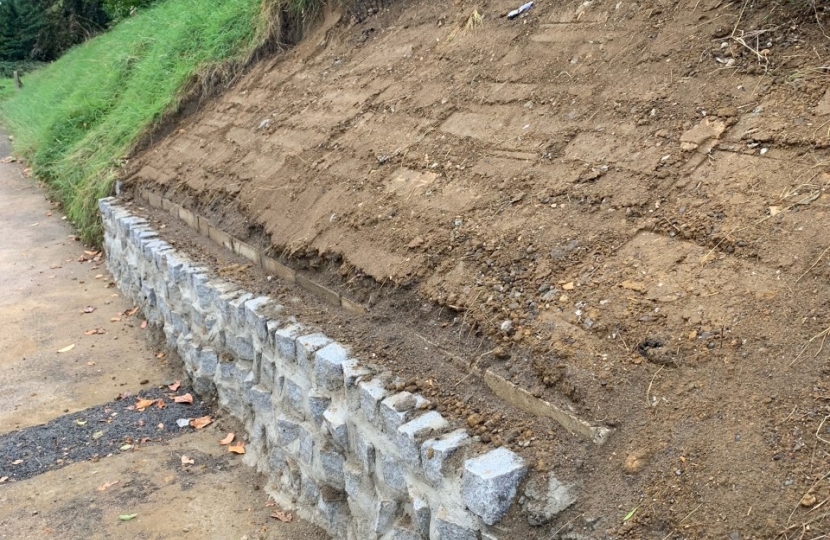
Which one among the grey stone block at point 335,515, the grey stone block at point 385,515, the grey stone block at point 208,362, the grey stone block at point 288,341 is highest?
the grey stone block at point 288,341

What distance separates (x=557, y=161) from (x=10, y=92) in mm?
25048

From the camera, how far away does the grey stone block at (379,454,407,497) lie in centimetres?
285

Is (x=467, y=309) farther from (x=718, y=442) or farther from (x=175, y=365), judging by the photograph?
(x=175, y=365)

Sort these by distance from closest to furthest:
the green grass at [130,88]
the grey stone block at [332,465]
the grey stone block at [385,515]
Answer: the grey stone block at [385,515] < the grey stone block at [332,465] < the green grass at [130,88]

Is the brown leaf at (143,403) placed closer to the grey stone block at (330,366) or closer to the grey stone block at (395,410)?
the grey stone block at (330,366)

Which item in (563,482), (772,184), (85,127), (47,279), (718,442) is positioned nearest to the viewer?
(718,442)

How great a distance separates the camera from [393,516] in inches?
117

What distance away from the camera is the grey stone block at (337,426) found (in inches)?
129

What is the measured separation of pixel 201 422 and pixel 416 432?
272 centimetres

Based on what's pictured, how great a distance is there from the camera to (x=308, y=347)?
3.54 metres

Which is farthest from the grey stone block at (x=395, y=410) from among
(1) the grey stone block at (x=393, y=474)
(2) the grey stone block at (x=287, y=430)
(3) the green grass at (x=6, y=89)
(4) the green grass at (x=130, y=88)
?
(3) the green grass at (x=6, y=89)

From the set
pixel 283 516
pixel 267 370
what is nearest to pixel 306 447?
pixel 283 516

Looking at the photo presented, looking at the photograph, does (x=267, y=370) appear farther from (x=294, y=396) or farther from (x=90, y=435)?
(x=90, y=435)

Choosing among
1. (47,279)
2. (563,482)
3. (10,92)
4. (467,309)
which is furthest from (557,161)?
(10,92)
